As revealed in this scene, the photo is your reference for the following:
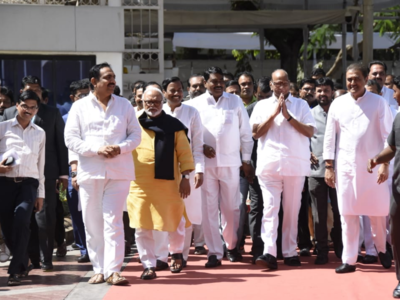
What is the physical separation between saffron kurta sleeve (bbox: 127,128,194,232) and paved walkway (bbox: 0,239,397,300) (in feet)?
2.09

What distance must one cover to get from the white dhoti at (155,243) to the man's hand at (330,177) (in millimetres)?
1753

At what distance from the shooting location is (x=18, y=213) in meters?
9.34

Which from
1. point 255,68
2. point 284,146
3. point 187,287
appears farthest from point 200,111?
point 255,68

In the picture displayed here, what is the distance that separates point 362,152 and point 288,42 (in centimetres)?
1549

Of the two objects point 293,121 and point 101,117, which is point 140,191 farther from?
point 293,121

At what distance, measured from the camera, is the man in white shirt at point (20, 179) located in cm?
928

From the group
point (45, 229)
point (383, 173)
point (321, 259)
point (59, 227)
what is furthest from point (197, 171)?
point (59, 227)

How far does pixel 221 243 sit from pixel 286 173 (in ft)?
3.96

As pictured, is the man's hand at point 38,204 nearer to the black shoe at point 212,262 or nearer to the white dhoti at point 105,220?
the white dhoti at point 105,220

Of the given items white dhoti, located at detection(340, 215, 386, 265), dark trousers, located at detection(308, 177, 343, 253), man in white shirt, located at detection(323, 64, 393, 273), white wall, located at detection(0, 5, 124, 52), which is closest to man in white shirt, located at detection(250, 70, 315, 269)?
dark trousers, located at detection(308, 177, 343, 253)

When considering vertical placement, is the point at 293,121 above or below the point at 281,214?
above

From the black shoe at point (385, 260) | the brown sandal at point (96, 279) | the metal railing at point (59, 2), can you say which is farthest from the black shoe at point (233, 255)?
the metal railing at point (59, 2)

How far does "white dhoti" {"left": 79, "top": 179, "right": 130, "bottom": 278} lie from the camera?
9047 mm

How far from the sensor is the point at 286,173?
10070 mm
